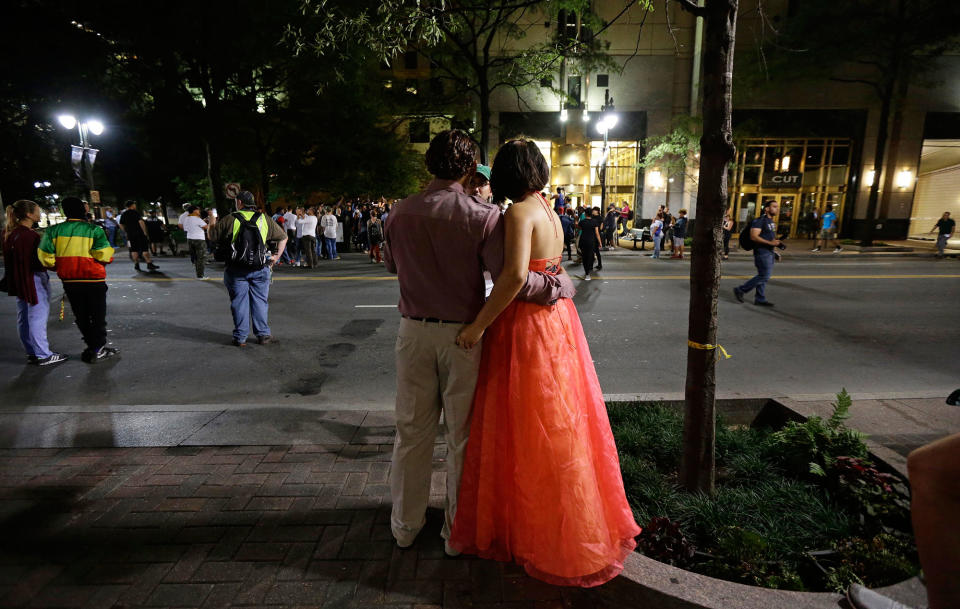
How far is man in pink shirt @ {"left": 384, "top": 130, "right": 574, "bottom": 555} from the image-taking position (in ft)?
7.62

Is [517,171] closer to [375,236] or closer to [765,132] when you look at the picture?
[375,236]

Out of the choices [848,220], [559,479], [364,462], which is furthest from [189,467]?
[848,220]

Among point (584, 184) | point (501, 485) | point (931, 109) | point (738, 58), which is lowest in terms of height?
point (501, 485)

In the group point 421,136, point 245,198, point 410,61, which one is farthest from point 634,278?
point 410,61

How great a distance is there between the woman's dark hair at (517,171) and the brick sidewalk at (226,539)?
1.83 meters

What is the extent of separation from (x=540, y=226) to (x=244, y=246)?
5.34 m

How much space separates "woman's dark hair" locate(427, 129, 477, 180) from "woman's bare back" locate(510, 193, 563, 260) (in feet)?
1.19

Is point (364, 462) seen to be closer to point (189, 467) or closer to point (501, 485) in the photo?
point (189, 467)

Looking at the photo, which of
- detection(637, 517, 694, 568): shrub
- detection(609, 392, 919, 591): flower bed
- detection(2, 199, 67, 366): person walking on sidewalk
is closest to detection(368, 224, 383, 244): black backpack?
detection(2, 199, 67, 366): person walking on sidewalk

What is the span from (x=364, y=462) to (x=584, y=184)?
26.6 metres

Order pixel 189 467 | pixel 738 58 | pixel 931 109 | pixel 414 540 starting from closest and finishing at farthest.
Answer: pixel 414 540 → pixel 189 467 → pixel 738 58 → pixel 931 109

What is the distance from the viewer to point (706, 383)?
290cm

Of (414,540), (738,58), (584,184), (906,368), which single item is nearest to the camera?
(414,540)

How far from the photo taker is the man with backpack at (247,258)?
6.41m
